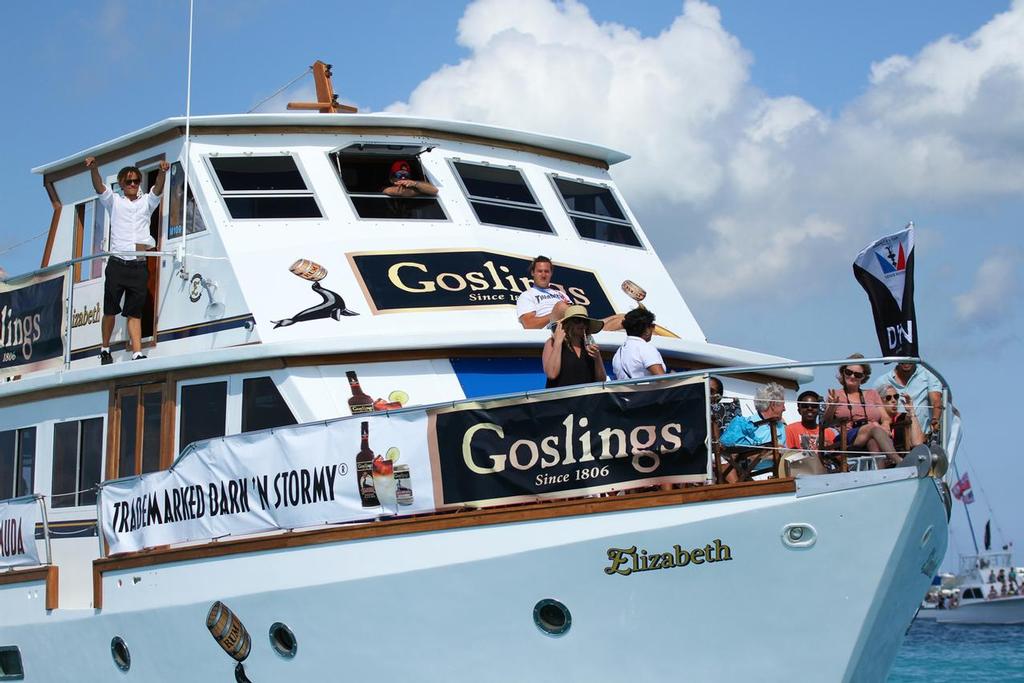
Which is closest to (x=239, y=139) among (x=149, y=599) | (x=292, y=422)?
(x=292, y=422)

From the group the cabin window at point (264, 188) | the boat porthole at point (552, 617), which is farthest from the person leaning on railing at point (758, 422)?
the cabin window at point (264, 188)

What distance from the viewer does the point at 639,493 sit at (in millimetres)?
7785

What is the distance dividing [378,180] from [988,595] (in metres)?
48.9

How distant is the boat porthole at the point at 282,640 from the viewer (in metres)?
8.73

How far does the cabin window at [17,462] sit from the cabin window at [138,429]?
1.35 m

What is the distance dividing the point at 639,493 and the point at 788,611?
1.08 m

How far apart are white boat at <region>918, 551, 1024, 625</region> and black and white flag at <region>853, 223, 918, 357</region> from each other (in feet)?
157

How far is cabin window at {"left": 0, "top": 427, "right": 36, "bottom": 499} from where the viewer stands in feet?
38.6

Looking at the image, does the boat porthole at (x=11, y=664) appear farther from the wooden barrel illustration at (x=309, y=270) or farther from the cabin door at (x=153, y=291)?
the wooden barrel illustration at (x=309, y=270)

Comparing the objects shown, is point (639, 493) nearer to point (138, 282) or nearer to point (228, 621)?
point (228, 621)

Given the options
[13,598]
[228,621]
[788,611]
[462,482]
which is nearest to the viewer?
[788,611]

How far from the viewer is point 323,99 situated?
12.9 metres

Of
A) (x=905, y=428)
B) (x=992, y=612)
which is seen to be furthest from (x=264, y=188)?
(x=992, y=612)

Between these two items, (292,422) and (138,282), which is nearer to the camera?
(292,422)
